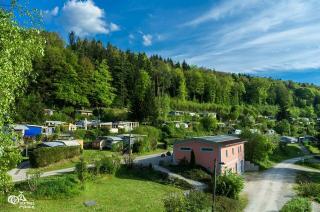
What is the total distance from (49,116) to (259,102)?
110 meters

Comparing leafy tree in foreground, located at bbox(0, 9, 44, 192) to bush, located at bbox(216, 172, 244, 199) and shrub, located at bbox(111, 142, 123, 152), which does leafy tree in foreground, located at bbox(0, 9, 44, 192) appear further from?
shrub, located at bbox(111, 142, 123, 152)

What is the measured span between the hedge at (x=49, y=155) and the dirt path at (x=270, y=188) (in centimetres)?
1877

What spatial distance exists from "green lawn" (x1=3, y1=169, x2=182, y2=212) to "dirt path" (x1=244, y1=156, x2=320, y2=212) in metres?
6.93

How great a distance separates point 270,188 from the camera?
34.7m

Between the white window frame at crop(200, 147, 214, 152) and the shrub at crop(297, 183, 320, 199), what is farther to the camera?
the white window frame at crop(200, 147, 214, 152)

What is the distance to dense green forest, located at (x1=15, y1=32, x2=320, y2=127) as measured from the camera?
7344 centimetres

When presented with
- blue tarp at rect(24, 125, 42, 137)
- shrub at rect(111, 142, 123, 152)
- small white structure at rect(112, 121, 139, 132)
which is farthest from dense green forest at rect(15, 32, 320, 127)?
shrub at rect(111, 142, 123, 152)

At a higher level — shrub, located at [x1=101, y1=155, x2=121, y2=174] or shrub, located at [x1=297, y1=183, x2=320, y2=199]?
shrub, located at [x1=101, y1=155, x2=121, y2=174]

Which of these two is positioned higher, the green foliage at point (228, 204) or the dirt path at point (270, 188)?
the green foliage at point (228, 204)

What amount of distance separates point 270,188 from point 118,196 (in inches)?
670

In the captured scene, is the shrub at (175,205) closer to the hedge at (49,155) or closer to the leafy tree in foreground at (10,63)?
the leafy tree in foreground at (10,63)

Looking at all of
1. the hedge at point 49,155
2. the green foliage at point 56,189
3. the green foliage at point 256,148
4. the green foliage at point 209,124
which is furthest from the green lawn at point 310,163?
the green foliage at point 56,189

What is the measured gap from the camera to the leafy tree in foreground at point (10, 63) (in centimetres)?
988

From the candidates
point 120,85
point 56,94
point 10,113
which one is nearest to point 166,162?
point 10,113
